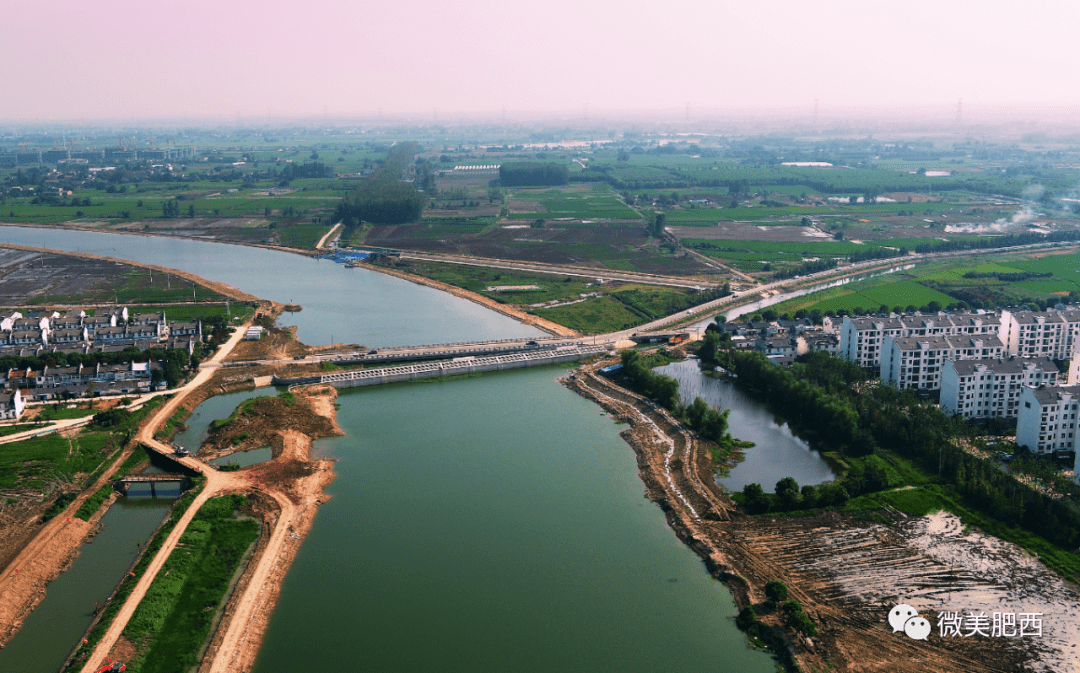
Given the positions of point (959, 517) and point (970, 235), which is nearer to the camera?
point (959, 517)

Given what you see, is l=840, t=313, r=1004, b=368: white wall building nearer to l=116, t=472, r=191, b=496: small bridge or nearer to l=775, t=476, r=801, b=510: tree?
l=775, t=476, r=801, b=510: tree

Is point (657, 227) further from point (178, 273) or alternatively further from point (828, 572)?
point (828, 572)

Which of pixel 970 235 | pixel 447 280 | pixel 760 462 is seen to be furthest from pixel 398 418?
pixel 970 235

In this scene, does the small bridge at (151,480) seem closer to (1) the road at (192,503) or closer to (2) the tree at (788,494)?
(1) the road at (192,503)

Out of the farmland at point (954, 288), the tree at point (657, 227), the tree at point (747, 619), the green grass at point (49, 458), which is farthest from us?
the tree at point (657, 227)

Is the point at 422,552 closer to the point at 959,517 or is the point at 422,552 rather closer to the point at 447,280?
the point at 959,517

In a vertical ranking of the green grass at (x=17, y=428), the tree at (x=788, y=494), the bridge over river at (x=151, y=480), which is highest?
the green grass at (x=17, y=428)

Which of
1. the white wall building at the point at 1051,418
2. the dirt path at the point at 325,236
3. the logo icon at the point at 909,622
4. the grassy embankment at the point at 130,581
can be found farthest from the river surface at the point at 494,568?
the dirt path at the point at 325,236
